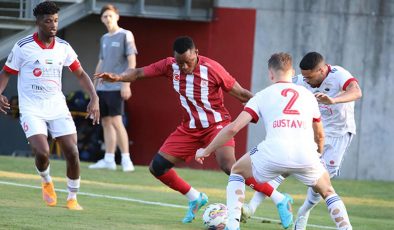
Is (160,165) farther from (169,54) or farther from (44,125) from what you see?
(169,54)

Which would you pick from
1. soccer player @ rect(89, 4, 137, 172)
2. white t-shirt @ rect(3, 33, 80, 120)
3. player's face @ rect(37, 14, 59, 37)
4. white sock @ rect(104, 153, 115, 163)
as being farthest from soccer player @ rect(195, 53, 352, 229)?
white sock @ rect(104, 153, 115, 163)

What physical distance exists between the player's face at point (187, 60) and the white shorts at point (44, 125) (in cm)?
153

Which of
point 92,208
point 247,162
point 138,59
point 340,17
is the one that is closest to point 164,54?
point 138,59

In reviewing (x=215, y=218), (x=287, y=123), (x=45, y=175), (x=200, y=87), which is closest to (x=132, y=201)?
(x=45, y=175)

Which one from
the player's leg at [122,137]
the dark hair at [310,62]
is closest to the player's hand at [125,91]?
the player's leg at [122,137]

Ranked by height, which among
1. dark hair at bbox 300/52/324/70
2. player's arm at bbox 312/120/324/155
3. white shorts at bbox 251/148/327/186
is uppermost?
dark hair at bbox 300/52/324/70

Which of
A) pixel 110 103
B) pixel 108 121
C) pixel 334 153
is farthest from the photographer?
pixel 108 121

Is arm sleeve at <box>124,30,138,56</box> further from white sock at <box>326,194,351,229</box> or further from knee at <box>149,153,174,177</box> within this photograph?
white sock at <box>326,194,351,229</box>

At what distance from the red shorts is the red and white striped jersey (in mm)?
58

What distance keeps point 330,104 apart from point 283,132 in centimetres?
151

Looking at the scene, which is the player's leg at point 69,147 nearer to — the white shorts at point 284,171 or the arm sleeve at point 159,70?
the arm sleeve at point 159,70

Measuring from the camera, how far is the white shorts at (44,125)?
1202cm

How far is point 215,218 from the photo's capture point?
11.1 meters

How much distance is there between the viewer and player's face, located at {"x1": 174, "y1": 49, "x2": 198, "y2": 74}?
37.8 ft
